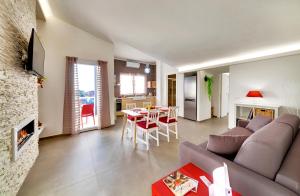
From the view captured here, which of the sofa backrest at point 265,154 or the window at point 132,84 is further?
the window at point 132,84

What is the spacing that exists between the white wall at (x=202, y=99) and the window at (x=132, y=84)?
317 cm

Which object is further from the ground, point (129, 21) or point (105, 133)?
point (129, 21)

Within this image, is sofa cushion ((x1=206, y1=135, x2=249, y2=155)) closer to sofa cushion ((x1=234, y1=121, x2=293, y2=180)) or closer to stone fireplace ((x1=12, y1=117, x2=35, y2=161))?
sofa cushion ((x1=234, y1=121, x2=293, y2=180))

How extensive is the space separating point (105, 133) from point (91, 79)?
70.2 inches

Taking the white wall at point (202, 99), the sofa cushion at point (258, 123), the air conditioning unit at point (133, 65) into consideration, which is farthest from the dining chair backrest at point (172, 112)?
the air conditioning unit at point (133, 65)

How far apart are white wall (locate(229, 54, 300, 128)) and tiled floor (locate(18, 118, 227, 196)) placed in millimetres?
1993

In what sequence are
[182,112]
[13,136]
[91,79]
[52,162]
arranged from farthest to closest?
[182,112] < [91,79] < [52,162] < [13,136]

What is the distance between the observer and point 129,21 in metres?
2.80

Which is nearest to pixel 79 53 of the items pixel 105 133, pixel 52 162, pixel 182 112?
pixel 105 133

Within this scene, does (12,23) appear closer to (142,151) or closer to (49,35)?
(49,35)

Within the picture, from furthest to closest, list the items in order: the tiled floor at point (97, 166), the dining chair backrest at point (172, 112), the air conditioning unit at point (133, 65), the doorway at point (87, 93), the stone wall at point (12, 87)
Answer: the air conditioning unit at point (133, 65) → the doorway at point (87, 93) → the dining chair backrest at point (172, 112) → the tiled floor at point (97, 166) → the stone wall at point (12, 87)

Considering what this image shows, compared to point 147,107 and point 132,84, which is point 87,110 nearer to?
point 147,107

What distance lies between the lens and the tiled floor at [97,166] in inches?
68.4

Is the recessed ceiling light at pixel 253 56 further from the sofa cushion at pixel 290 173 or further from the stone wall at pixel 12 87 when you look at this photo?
the stone wall at pixel 12 87
